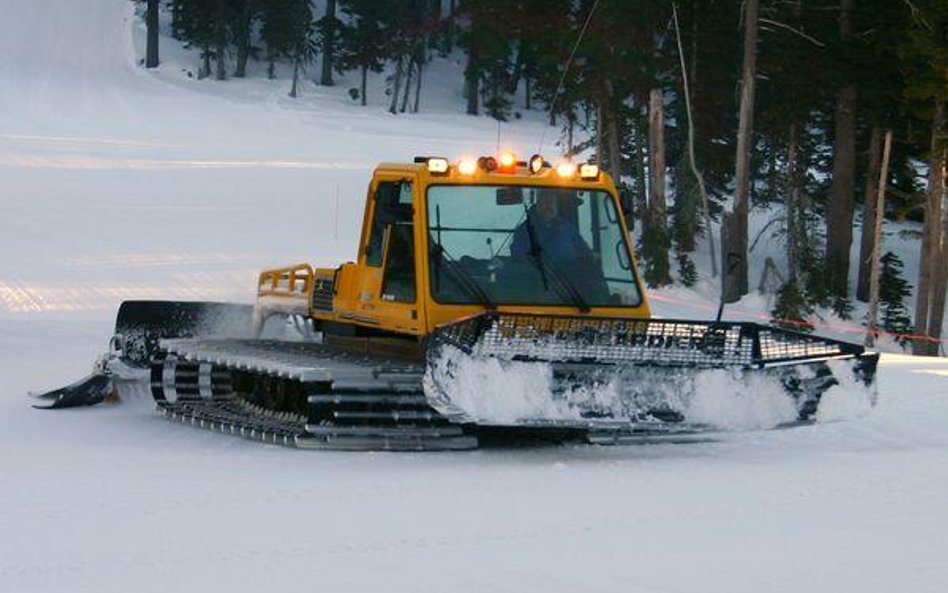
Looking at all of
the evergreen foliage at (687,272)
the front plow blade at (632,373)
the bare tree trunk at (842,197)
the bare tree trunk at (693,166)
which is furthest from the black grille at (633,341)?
the bare tree trunk at (842,197)

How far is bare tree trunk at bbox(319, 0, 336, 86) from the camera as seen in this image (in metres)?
81.3

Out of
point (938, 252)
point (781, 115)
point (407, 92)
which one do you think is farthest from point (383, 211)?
point (407, 92)

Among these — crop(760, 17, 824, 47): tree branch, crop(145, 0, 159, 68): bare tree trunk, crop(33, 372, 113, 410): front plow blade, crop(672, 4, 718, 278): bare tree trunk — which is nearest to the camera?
crop(33, 372, 113, 410): front plow blade

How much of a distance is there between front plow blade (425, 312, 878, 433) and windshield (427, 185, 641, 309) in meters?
0.95

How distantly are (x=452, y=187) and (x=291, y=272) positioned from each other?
3.21m

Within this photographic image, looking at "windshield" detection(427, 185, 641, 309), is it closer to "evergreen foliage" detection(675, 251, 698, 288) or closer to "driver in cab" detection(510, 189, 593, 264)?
"driver in cab" detection(510, 189, 593, 264)

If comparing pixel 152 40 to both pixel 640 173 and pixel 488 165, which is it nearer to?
pixel 640 173

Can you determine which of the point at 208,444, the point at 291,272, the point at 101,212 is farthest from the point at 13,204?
the point at 208,444

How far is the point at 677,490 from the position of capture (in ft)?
34.4

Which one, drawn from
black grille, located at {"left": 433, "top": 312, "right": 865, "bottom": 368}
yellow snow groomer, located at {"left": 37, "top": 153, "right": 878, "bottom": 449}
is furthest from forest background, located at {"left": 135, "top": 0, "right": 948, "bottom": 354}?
black grille, located at {"left": 433, "top": 312, "right": 865, "bottom": 368}

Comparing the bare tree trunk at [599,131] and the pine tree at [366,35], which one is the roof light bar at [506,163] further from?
the pine tree at [366,35]

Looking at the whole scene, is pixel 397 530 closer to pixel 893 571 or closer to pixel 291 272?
pixel 893 571

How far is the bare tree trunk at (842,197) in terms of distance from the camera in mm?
36062

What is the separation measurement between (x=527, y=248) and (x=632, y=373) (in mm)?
1523
